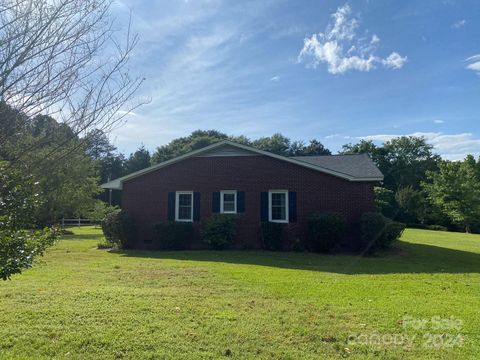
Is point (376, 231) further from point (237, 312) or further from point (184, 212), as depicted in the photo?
point (237, 312)

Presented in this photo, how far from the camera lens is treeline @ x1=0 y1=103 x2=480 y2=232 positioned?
3.80 meters

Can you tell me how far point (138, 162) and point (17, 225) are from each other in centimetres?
5553

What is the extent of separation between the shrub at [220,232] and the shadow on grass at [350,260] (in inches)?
28.5

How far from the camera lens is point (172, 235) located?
15492mm

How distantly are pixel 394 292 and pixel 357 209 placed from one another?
7.83 metres

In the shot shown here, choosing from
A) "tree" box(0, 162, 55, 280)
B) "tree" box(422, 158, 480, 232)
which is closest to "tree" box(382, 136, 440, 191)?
"tree" box(422, 158, 480, 232)

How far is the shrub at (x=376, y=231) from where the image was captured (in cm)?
1352

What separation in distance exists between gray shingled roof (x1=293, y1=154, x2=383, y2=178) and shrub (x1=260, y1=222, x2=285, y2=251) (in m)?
3.27

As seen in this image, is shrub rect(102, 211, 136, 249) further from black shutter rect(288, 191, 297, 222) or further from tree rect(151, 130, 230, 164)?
tree rect(151, 130, 230, 164)

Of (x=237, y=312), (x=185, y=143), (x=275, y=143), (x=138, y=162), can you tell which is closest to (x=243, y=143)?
(x=275, y=143)

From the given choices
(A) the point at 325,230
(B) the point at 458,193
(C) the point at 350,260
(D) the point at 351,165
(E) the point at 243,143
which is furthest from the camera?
(E) the point at 243,143

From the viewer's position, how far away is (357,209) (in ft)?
48.8

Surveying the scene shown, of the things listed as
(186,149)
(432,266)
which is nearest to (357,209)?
(432,266)

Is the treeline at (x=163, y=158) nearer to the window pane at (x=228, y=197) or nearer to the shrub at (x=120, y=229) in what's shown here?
the shrub at (x=120, y=229)
